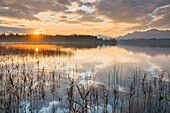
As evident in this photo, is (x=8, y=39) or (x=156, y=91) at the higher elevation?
(x=8, y=39)

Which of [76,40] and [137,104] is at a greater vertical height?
[76,40]

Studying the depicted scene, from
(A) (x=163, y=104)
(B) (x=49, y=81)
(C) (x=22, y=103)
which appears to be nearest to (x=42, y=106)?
(C) (x=22, y=103)

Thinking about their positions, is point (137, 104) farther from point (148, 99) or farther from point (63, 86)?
point (63, 86)

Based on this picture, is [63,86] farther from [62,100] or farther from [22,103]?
[22,103]

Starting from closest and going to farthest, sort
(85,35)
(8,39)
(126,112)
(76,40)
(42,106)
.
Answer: (126,112) → (42,106) → (8,39) → (76,40) → (85,35)

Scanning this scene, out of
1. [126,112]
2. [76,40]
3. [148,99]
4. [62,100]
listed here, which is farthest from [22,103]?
[76,40]

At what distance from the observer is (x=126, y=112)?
4.96 m

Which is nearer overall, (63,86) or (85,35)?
(63,86)

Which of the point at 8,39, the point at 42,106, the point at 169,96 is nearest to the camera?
the point at 42,106

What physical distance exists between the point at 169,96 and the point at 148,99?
1.33m

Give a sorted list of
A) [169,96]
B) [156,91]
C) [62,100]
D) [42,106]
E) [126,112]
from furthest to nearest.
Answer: [156,91], [169,96], [62,100], [42,106], [126,112]

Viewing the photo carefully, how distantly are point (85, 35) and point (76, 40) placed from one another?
19.4 metres

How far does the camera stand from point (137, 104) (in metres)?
5.40

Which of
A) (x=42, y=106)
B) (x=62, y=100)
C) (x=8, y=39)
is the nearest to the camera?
(x=42, y=106)
